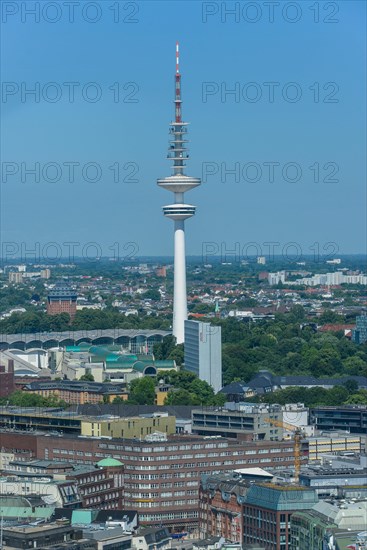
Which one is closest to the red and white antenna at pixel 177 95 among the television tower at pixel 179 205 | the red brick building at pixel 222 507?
the television tower at pixel 179 205

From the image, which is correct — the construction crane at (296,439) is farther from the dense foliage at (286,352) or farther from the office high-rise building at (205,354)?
the dense foliage at (286,352)

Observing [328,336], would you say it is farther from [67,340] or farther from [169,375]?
[169,375]

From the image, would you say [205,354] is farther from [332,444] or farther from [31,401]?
[332,444]

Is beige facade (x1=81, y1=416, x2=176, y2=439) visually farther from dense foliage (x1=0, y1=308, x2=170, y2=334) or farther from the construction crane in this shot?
dense foliage (x1=0, y1=308, x2=170, y2=334)

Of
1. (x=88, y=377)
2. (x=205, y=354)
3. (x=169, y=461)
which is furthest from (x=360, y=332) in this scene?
(x=169, y=461)

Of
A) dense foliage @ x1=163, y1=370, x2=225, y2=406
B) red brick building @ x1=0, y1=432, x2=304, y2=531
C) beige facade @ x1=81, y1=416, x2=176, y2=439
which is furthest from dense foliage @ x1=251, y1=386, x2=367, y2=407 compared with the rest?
red brick building @ x1=0, y1=432, x2=304, y2=531
